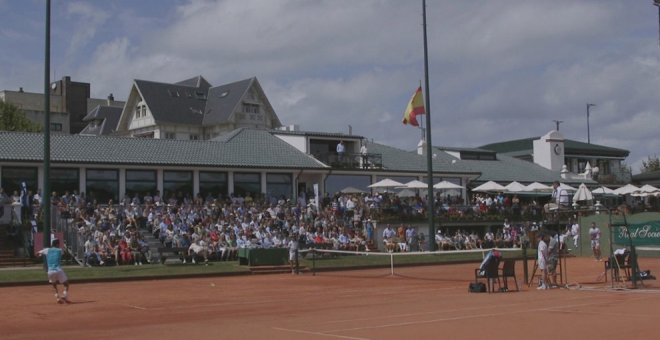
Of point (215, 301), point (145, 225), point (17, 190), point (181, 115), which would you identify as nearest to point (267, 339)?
point (215, 301)

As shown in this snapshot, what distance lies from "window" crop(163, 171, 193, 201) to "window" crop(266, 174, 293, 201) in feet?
17.1

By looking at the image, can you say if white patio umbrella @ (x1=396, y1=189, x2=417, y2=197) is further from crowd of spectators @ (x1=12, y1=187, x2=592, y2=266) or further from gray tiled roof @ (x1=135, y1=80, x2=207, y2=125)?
gray tiled roof @ (x1=135, y1=80, x2=207, y2=125)

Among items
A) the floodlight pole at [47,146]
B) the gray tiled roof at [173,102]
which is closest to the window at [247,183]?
the floodlight pole at [47,146]

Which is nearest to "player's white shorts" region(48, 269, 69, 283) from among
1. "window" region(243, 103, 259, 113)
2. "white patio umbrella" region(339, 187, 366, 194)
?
"white patio umbrella" region(339, 187, 366, 194)

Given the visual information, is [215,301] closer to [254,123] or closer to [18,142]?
[18,142]

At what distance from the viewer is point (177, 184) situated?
148 ft

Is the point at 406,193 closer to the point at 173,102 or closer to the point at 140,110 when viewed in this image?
the point at 173,102

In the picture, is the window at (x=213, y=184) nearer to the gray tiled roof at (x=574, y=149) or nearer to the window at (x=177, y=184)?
the window at (x=177, y=184)

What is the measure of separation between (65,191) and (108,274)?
45.4 ft

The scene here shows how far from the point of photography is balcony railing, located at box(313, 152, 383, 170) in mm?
52750

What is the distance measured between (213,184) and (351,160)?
423 inches

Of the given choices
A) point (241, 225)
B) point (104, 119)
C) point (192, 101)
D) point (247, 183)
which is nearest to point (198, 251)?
point (241, 225)

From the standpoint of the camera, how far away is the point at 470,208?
50.8 metres

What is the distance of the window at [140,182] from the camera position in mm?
43312
